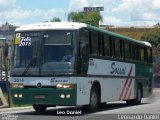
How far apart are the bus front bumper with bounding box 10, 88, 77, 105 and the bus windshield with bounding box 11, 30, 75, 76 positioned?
2.09ft

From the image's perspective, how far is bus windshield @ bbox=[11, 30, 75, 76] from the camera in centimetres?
1917

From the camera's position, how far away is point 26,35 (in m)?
20.1

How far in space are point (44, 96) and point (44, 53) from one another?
1.58 meters

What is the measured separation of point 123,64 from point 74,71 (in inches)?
255

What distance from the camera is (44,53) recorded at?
19438mm

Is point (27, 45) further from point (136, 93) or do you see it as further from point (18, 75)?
point (136, 93)

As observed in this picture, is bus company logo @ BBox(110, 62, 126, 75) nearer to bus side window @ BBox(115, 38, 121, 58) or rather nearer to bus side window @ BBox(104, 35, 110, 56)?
bus side window @ BBox(115, 38, 121, 58)

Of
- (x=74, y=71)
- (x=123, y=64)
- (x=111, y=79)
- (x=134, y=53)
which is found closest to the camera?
(x=74, y=71)

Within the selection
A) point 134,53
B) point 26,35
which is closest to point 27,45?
point 26,35

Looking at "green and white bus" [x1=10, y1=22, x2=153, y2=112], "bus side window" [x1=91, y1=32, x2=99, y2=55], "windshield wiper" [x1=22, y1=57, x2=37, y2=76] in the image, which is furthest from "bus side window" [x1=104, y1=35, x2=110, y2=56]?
"windshield wiper" [x1=22, y1=57, x2=37, y2=76]

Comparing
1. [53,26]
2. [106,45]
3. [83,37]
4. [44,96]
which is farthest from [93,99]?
[53,26]

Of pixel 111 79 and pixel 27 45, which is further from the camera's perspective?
pixel 111 79

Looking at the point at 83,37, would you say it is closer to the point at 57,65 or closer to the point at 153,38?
the point at 57,65

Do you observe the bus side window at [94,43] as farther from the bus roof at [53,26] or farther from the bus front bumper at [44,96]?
the bus front bumper at [44,96]
